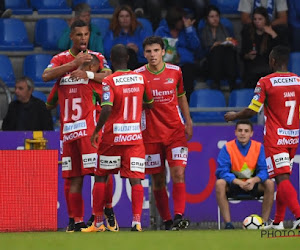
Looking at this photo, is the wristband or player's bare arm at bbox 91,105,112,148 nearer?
player's bare arm at bbox 91,105,112,148

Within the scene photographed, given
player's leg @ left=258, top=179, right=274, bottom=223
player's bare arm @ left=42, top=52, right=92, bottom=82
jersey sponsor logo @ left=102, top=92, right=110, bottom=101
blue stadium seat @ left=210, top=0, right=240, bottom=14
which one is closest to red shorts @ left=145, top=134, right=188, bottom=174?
jersey sponsor logo @ left=102, top=92, right=110, bottom=101

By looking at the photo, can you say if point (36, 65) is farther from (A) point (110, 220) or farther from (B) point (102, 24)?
(A) point (110, 220)

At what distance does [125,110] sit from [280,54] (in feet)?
6.41

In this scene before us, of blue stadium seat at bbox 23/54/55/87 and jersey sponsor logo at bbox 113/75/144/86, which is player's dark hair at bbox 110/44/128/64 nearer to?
jersey sponsor logo at bbox 113/75/144/86

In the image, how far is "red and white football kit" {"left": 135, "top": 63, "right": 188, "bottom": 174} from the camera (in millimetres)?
11992

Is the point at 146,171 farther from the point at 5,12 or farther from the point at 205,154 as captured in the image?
the point at 5,12

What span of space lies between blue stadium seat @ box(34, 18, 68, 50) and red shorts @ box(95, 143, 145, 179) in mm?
5625

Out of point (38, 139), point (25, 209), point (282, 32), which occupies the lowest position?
point (25, 209)

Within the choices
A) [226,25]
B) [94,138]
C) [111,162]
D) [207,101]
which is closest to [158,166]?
[111,162]

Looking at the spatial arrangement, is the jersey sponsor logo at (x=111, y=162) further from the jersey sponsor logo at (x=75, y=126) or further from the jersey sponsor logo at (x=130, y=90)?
the jersey sponsor logo at (x=130, y=90)

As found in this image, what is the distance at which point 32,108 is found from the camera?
14.1m

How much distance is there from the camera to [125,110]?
11.3 meters

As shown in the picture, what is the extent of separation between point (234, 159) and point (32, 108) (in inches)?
116

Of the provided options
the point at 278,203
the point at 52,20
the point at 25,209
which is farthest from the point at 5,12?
the point at 278,203
